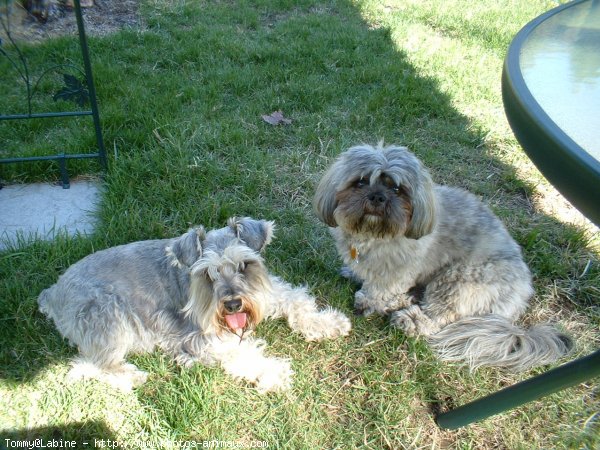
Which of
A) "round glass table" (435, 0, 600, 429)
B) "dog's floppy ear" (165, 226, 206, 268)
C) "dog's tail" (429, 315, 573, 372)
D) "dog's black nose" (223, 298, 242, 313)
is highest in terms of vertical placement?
"round glass table" (435, 0, 600, 429)

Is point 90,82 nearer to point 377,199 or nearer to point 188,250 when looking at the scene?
point 188,250

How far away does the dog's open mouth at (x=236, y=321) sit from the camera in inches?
106

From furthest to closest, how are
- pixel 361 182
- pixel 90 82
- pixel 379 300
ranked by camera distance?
pixel 90 82 < pixel 379 300 < pixel 361 182

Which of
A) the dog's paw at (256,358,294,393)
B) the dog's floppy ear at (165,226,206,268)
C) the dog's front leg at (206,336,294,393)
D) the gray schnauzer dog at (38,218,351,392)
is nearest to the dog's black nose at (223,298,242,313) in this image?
the gray schnauzer dog at (38,218,351,392)

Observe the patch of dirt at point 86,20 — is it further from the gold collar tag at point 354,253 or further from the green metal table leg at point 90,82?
the gold collar tag at point 354,253

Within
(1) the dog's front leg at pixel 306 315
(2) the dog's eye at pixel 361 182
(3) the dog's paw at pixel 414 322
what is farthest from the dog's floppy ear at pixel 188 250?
(3) the dog's paw at pixel 414 322

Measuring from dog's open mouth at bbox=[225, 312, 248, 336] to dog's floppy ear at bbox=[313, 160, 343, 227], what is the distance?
82 cm

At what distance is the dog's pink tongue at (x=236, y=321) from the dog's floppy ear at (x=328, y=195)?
0.83m

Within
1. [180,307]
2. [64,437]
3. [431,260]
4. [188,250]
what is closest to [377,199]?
[431,260]

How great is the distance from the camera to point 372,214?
2.77 m

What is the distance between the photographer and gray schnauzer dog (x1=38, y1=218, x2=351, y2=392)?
2.63 m

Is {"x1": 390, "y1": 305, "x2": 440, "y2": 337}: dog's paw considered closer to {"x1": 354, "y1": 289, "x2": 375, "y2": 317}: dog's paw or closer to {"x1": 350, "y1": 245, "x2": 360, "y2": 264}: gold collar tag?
{"x1": 354, "y1": 289, "x2": 375, "y2": 317}: dog's paw

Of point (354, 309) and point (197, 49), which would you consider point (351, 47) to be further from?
point (354, 309)

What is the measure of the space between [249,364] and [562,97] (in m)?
2.23
